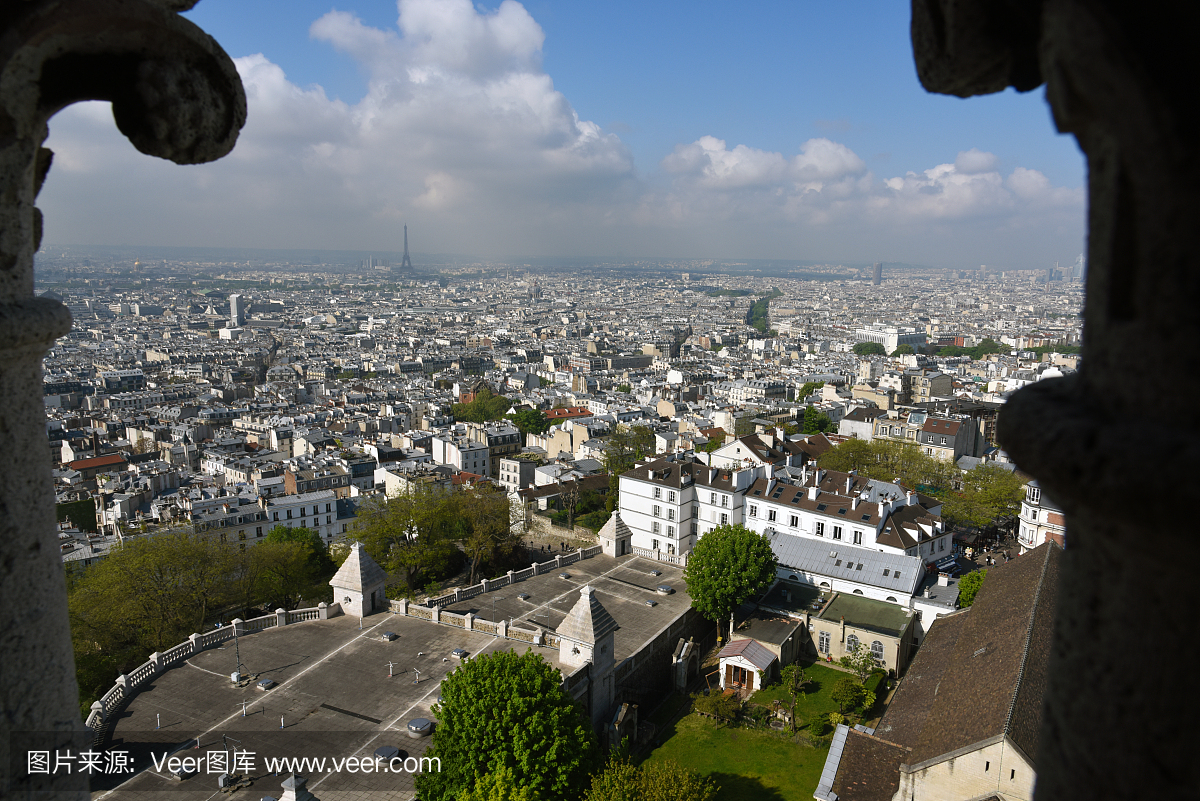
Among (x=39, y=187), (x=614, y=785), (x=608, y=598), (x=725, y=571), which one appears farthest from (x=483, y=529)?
(x=39, y=187)

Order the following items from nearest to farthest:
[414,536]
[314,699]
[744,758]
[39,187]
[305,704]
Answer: [39,187] < [305,704] < [314,699] < [744,758] < [414,536]

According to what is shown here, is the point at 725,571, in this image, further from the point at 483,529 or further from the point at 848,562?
the point at 483,529

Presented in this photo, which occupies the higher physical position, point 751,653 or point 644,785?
point 644,785

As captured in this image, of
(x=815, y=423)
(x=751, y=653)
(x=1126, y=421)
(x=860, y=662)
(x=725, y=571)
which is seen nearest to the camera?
(x=1126, y=421)

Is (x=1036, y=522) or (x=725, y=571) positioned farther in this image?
(x=1036, y=522)

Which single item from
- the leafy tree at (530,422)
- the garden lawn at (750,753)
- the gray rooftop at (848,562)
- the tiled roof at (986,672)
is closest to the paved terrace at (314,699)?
the garden lawn at (750,753)

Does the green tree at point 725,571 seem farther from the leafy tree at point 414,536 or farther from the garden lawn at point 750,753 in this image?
the leafy tree at point 414,536

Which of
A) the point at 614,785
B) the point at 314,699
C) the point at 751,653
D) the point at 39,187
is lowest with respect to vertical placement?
the point at 751,653
